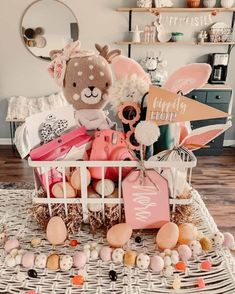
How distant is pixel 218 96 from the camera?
3.43 metres

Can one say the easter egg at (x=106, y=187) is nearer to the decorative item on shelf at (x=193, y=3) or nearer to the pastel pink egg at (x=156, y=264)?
the pastel pink egg at (x=156, y=264)

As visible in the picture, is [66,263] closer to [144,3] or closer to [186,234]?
[186,234]

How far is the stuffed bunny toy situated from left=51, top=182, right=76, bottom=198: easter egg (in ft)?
0.62

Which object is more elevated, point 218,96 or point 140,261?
point 140,261

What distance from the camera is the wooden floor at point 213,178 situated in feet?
8.10

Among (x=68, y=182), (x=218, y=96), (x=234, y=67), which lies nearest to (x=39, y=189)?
(x=68, y=182)

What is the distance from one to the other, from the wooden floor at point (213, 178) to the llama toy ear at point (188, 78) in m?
1.68

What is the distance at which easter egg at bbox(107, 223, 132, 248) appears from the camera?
2.41 ft

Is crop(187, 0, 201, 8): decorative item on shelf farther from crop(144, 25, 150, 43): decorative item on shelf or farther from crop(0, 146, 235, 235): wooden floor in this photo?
crop(0, 146, 235, 235): wooden floor

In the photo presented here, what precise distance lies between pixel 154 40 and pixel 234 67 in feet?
3.25

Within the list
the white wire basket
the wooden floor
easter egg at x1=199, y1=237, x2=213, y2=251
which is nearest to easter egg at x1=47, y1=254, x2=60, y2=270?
the white wire basket

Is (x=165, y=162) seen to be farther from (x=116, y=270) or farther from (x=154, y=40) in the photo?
(x=154, y=40)

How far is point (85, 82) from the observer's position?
2.92 ft

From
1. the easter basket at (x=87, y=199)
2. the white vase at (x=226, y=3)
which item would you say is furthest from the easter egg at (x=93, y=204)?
the white vase at (x=226, y=3)
